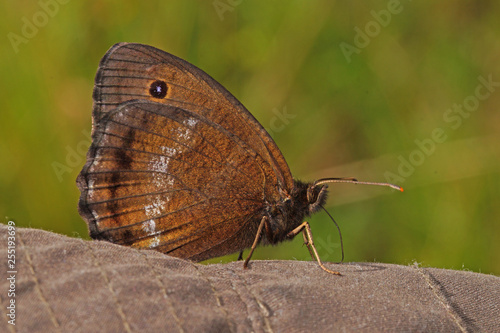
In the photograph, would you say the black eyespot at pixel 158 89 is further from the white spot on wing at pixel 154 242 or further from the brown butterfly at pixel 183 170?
the white spot on wing at pixel 154 242

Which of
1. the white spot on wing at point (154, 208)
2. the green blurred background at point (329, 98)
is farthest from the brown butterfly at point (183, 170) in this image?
the green blurred background at point (329, 98)

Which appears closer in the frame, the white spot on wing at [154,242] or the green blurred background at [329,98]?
the white spot on wing at [154,242]

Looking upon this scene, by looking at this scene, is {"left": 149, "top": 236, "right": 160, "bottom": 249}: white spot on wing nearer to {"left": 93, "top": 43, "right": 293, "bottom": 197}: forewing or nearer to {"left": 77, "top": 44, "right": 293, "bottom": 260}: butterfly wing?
{"left": 77, "top": 44, "right": 293, "bottom": 260}: butterfly wing

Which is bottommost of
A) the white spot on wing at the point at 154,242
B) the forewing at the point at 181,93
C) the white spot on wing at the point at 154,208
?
the white spot on wing at the point at 154,242

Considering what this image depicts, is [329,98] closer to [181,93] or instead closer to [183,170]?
[181,93]

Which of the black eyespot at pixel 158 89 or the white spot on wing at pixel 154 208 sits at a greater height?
the black eyespot at pixel 158 89

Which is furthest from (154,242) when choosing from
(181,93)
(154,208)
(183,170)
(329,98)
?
(329,98)

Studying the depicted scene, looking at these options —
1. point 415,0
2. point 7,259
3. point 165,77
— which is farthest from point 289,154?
point 7,259

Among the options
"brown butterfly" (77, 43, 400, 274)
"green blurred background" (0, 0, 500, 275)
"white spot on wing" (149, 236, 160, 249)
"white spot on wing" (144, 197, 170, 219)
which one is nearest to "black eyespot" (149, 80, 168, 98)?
"brown butterfly" (77, 43, 400, 274)
